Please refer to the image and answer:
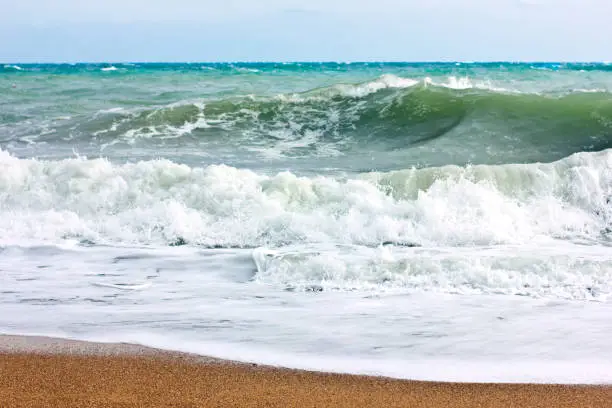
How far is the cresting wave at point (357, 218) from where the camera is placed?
16.5 feet

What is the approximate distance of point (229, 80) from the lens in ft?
85.5

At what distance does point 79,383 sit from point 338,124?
10544mm

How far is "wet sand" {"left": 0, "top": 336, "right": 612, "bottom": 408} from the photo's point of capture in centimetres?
301

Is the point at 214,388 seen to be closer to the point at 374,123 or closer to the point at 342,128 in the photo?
the point at 342,128

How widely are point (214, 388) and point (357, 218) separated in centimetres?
360

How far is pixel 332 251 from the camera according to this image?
18.8ft

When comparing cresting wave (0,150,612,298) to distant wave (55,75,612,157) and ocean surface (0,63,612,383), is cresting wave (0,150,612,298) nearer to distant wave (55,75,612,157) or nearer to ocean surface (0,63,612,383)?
ocean surface (0,63,612,383)

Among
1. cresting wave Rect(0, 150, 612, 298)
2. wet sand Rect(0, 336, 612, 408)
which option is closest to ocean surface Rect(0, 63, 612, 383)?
cresting wave Rect(0, 150, 612, 298)

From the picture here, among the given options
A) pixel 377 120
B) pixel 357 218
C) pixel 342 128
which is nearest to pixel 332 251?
pixel 357 218

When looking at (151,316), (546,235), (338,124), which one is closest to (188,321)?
(151,316)

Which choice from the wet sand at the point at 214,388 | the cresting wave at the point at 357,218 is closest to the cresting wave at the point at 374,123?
the cresting wave at the point at 357,218

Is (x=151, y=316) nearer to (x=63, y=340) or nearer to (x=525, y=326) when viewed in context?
(x=63, y=340)

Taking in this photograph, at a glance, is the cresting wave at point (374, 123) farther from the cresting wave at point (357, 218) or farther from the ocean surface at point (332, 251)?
the cresting wave at point (357, 218)

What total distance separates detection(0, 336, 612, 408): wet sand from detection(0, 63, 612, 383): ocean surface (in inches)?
6.0
